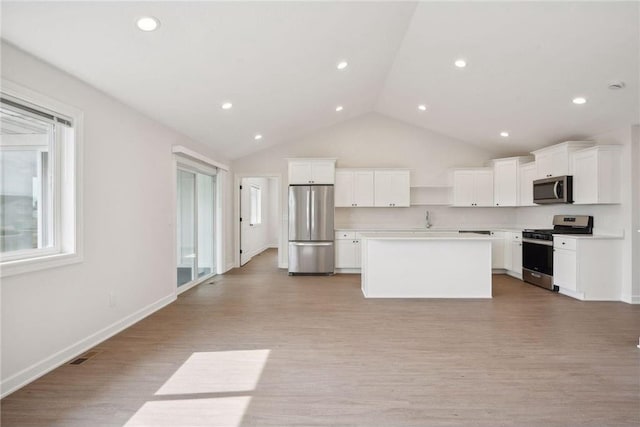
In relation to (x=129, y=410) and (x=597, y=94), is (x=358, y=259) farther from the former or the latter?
(x=129, y=410)

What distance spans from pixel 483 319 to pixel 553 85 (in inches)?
114

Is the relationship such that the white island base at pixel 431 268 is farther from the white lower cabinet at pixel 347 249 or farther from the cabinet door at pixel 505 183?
the cabinet door at pixel 505 183

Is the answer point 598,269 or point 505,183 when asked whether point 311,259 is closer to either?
point 505,183

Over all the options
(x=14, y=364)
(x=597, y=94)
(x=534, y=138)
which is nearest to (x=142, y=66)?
(x=14, y=364)

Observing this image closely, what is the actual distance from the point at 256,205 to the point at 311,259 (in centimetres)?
431

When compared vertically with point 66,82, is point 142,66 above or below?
above

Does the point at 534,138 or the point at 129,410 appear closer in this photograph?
the point at 129,410

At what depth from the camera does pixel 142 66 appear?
2904 mm

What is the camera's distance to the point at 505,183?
6.43 metres

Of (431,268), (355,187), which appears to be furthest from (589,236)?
(355,187)

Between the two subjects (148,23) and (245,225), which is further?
(245,225)

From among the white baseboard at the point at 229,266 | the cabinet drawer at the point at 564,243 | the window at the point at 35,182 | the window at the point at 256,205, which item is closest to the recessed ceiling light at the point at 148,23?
the window at the point at 35,182

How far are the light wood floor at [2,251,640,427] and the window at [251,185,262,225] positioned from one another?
226 inches

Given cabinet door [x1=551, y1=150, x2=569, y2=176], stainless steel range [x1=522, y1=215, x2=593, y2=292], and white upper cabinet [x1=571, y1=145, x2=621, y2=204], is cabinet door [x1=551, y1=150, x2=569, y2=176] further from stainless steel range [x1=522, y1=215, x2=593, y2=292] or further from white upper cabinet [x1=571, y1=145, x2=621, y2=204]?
stainless steel range [x1=522, y1=215, x2=593, y2=292]
